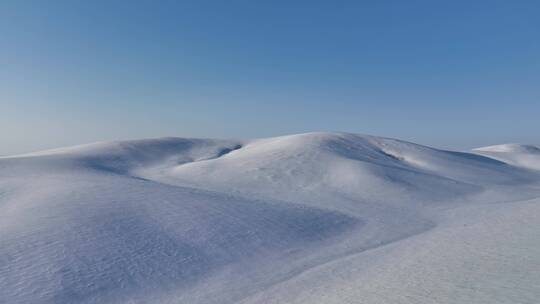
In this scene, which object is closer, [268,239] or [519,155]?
[268,239]

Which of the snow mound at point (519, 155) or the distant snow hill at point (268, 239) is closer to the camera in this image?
the distant snow hill at point (268, 239)

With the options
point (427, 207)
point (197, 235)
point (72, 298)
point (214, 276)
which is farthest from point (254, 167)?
point (72, 298)

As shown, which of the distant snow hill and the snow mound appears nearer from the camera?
the distant snow hill

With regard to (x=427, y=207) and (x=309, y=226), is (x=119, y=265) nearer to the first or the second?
(x=309, y=226)

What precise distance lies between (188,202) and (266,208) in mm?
2827

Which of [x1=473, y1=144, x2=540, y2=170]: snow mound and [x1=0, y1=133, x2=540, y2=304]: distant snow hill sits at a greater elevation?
[x1=0, y1=133, x2=540, y2=304]: distant snow hill

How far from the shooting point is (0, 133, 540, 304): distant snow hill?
6.62m

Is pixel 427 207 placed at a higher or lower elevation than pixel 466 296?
lower

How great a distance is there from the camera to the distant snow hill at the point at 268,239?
21.7 feet

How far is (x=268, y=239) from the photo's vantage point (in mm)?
9789

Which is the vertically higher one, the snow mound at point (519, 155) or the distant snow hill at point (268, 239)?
the distant snow hill at point (268, 239)

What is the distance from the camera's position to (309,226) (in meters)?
11.0

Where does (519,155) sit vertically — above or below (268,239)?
below

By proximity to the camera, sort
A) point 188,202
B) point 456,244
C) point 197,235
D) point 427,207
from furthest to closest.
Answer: point 427,207 < point 188,202 < point 197,235 < point 456,244
